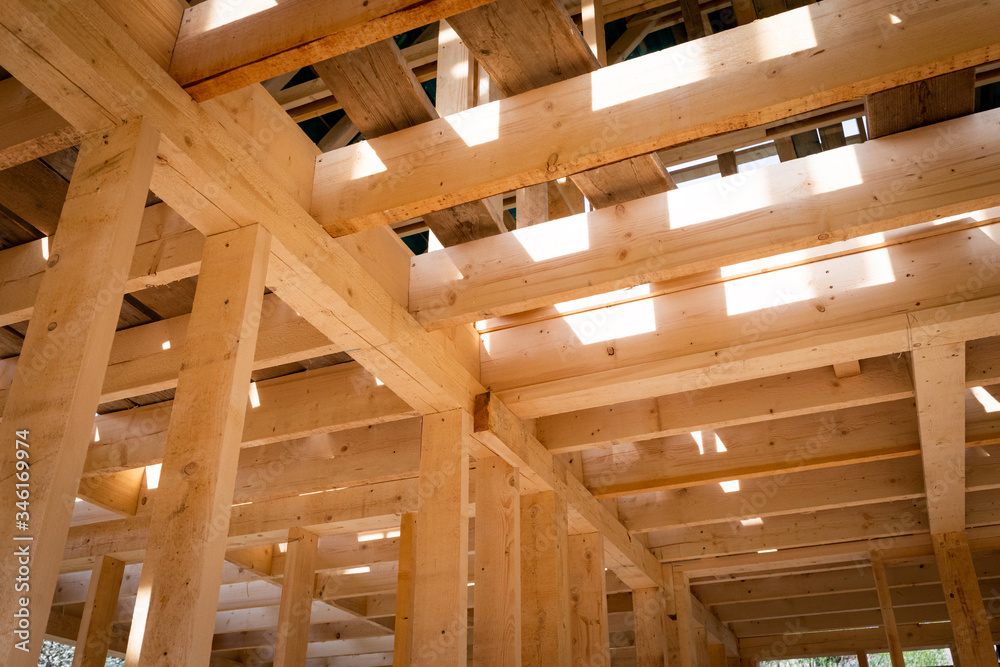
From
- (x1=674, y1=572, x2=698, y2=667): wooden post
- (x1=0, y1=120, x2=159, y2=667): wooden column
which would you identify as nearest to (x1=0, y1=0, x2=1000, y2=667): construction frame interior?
(x1=0, y1=120, x2=159, y2=667): wooden column

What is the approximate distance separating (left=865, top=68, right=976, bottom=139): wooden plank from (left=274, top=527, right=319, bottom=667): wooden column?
3.92m

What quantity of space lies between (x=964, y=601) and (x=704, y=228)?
3.84 m

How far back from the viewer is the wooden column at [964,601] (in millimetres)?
5129

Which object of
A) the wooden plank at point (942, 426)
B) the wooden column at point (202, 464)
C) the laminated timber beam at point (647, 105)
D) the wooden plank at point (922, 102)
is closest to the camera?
the wooden column at point (202, 464)

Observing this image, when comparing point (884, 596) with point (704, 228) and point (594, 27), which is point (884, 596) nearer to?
point (704, 228)

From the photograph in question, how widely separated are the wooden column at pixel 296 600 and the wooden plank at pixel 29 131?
10.4 ft

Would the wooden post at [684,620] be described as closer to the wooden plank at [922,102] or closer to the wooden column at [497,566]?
the wooden column at [497,566]

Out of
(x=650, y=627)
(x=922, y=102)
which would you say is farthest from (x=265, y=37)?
(x=650, y=627)

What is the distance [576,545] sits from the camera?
4859mm

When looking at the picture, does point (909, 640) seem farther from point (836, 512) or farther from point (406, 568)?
point (406, 568)

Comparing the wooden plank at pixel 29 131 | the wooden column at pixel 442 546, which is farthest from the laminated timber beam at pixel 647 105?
the wooden column at pixel 442 546

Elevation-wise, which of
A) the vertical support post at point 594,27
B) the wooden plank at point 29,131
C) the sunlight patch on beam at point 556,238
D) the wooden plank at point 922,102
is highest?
the vertical support post at point 594,27

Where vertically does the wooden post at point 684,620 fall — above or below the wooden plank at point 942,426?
below

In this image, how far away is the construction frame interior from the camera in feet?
6.81
